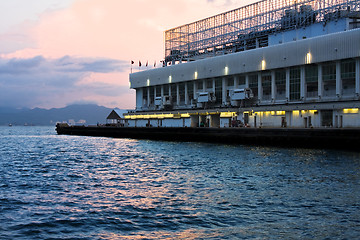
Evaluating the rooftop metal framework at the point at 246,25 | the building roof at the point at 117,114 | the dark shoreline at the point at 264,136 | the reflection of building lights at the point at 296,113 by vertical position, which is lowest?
the dark shoreline at the point at 264,136

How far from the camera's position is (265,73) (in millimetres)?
80250

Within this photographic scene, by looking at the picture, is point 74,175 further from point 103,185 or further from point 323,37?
point 323,37

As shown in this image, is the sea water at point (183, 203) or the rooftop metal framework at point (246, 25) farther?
the rooftop metal framework at point (246, 25)

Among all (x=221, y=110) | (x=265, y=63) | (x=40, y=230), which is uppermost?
(x=265, y=63)

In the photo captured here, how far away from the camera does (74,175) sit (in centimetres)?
3036

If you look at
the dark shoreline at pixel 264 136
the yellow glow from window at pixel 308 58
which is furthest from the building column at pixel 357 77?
the dark shoreline at pixel 264 136

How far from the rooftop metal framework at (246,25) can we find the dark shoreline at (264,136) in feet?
90.7

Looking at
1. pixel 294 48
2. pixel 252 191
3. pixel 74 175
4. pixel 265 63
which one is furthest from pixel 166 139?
pixel 252 191

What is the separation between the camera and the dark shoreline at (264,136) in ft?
168

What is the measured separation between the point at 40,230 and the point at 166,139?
224 feet

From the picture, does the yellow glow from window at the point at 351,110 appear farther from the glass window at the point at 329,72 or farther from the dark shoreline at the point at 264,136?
the dark shoreline at the point at 264,136

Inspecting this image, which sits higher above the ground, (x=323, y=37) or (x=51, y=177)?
(x=323, y=37)

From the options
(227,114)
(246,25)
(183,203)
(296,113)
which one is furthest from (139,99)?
(183,203)

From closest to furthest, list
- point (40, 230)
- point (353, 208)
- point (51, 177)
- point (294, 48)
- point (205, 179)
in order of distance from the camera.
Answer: point (40, 230) → point (353, 208) → point (205, 179) → point (51, 177) → point (294, 48)
